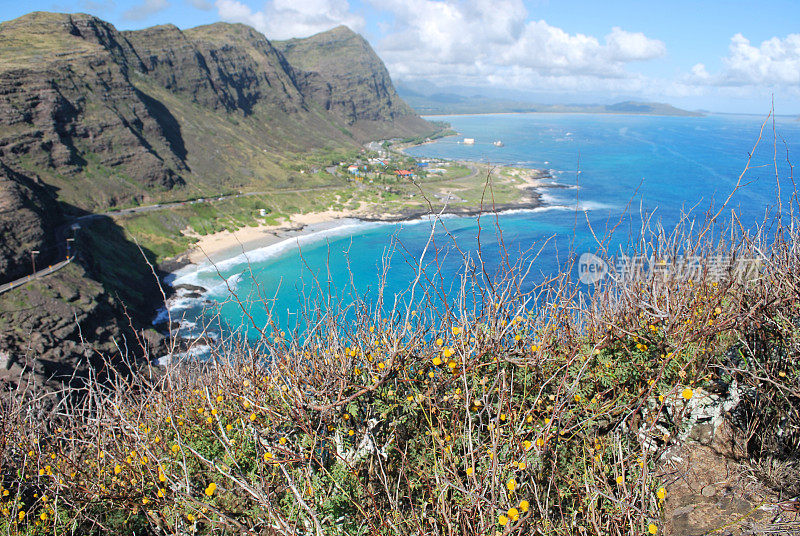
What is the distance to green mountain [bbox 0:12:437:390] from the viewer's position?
25125mm

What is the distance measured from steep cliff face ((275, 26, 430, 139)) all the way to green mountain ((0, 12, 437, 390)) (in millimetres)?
15794

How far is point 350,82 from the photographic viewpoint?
14362 centimetres

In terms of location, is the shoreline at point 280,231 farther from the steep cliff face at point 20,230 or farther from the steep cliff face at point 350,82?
the steep cliff face at point 350,82

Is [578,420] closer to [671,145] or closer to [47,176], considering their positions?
[47,176]

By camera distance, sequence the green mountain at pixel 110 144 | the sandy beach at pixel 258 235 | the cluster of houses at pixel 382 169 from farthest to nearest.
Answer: the cluster of houses at pixel 382 169 < the sandy beach at pixel 258 235 < the green mountain at pixel 110 144

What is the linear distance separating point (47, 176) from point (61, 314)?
25192 millimetres

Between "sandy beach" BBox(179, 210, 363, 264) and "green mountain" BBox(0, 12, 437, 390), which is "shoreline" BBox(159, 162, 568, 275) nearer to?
"sandy beach" BBox(179, 210, 363, 264)

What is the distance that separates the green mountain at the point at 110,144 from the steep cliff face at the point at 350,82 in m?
15.8

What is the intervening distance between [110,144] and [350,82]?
107 meters

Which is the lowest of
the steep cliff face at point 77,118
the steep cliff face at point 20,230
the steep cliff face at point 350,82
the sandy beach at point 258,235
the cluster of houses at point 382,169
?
the sandy beach at point 258,235

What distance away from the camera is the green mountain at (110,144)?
82.4 ft

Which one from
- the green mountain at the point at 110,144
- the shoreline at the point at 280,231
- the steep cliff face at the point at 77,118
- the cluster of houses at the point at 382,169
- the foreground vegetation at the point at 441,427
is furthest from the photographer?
the cluster of houses at the point at 382,169

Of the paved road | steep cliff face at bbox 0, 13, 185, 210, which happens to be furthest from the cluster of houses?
→ the paved road

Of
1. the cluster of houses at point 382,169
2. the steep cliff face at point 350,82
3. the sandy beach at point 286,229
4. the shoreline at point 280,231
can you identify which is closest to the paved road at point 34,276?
the shoreline at point 280,231
